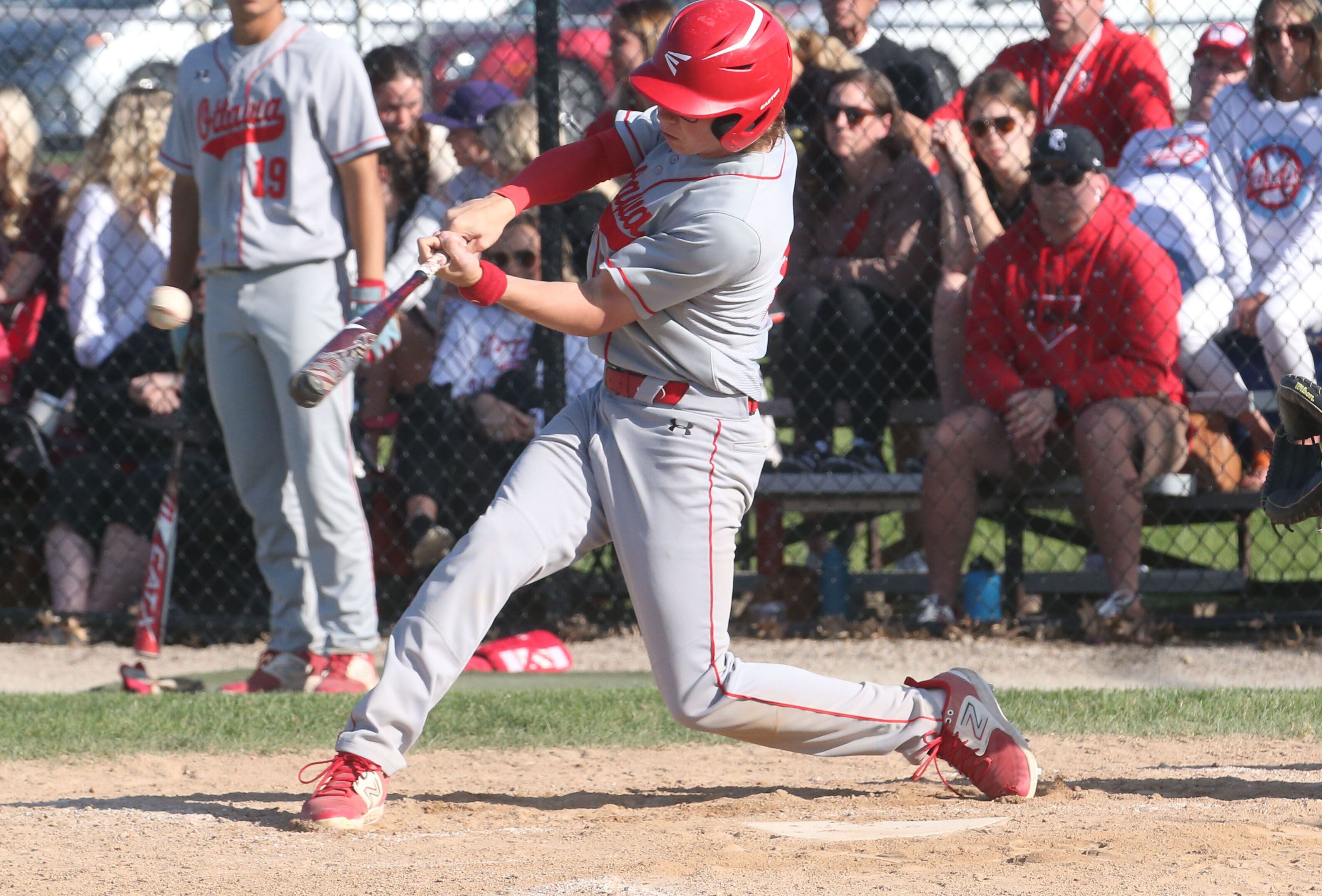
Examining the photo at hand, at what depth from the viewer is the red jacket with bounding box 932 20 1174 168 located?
5.89 m

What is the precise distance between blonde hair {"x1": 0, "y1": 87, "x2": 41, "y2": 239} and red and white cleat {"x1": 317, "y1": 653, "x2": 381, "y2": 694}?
279 centimetres

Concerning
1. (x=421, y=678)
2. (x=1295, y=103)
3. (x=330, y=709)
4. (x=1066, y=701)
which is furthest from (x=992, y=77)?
(x=421, y=678)

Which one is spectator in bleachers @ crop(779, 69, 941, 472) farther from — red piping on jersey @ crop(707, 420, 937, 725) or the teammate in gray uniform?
red piping on jersey @ crop(707, 420, 937, 725)

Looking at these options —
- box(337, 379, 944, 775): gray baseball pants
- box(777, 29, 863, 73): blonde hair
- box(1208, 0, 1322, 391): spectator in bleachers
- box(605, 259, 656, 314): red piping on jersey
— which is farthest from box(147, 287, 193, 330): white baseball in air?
box(1208, 0, 1322, 391): spectator in bleachers

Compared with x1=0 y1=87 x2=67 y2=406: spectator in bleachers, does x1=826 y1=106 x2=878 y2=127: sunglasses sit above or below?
above

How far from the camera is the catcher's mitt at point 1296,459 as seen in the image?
2900 millimetres

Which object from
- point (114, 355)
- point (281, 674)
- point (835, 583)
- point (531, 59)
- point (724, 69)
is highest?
point (531, 59)

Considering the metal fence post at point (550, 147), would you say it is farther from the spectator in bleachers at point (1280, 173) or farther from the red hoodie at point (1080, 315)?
the spectator in bleachers at point (1280, 173)

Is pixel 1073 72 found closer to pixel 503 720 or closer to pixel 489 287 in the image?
pixel 503 720

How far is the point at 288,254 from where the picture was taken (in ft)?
15.0

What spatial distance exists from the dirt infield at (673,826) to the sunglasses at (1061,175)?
2201mm

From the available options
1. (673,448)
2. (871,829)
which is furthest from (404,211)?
(871,829)

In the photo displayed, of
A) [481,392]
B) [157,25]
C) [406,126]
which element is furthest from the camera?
[157,25]

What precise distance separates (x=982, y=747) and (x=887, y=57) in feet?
12.4
